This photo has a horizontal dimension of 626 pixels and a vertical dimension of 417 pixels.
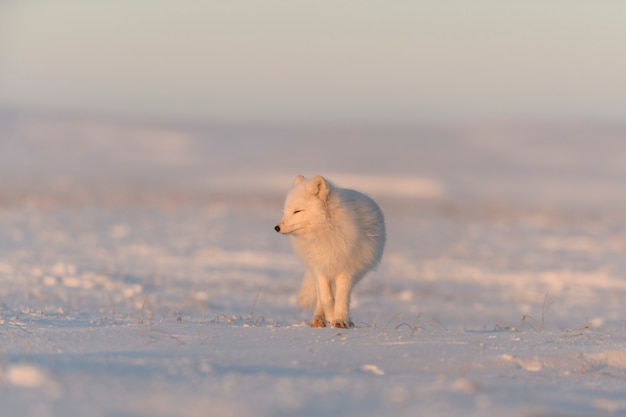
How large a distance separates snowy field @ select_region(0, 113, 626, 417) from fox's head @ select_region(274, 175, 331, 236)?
758mm

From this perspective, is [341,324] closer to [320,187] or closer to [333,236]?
[333,236]

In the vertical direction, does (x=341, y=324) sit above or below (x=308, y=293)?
below

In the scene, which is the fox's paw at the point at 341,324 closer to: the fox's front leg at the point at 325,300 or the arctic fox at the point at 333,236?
the arctic fox at the point at 333,236

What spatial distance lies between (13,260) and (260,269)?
395cm

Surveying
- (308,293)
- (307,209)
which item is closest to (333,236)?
(307,209)

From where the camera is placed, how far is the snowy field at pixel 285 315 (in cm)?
391

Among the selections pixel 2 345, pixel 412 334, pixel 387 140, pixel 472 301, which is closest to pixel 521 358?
pixel 412 334

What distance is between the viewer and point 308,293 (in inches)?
289

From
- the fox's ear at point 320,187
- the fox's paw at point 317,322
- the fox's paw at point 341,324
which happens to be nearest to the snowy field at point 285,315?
the fox's paw at point 341,324

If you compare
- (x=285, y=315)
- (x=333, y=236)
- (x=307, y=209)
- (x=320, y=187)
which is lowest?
(x=285, y=315)

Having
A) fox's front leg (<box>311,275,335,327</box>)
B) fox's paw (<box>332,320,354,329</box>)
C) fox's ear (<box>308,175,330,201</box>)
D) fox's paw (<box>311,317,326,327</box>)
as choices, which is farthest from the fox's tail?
fox's ear (<box>308,175,330,201</box>)

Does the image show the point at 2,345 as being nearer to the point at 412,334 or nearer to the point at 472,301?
the point at 412,334

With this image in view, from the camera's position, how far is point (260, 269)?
15055 mm

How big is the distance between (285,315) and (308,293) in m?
3.33
